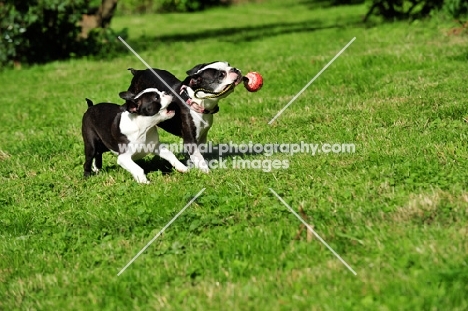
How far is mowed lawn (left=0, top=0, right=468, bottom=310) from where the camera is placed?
4266 millimetres

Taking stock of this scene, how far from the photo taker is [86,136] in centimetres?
763

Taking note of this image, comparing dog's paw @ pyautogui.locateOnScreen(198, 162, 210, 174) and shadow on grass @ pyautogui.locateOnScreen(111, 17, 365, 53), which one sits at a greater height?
dog's paw @ pyautogui.locateOnScreen(198, 162, 210, 174)

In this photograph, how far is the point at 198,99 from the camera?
711 cm

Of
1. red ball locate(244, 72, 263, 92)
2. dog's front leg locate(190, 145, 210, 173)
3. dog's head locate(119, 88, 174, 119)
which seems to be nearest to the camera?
dog's head locate(119, 88, 174, 119)

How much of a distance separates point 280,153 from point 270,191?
1598 millimetres

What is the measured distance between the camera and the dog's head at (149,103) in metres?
6.84

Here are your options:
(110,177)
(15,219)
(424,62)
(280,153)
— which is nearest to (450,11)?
(424,62)

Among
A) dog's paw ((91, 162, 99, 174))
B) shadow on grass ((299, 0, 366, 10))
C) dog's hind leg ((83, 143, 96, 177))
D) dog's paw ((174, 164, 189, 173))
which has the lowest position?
shadow on grass ((299, 0, 366, 10))

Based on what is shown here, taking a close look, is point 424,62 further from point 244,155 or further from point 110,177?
point 110,177

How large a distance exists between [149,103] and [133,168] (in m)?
0.70

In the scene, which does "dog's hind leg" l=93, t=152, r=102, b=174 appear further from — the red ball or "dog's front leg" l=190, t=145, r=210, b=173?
the red ball

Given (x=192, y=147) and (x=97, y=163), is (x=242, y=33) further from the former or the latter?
(x=192, y=147)

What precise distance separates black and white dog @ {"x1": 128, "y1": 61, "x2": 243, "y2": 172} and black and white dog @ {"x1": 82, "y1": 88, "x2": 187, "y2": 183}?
27cm

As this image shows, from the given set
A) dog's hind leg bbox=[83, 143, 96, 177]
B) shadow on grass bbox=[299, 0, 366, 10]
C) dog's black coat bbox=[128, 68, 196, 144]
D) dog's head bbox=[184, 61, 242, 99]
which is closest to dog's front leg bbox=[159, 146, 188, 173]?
dog's black coat bbox=[128, 68, 196, 144]
